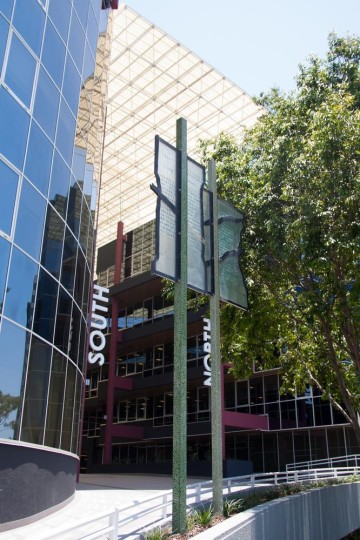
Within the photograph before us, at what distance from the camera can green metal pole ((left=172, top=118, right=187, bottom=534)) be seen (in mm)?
8746

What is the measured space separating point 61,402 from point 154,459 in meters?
27.4

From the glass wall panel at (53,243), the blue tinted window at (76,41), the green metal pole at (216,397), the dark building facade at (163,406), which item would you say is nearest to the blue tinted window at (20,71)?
the glass wall panel at (53,243)

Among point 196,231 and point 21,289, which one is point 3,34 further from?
point 196,231

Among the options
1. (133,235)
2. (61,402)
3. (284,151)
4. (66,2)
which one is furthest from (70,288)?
(133,235)

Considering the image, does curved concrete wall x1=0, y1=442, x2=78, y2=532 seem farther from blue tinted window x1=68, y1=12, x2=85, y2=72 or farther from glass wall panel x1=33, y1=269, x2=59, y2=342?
blue tinted window x1=68, y1=12, x2=85, y2=72

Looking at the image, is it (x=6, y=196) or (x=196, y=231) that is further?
(x=6, y=196)

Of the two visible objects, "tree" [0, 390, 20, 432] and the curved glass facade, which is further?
the curved glass facade

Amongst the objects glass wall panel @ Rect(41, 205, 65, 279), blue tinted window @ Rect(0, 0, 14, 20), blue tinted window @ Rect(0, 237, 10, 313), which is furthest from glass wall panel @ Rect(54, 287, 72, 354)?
blue tinted window @ Rect(0, 0, 14, 20)

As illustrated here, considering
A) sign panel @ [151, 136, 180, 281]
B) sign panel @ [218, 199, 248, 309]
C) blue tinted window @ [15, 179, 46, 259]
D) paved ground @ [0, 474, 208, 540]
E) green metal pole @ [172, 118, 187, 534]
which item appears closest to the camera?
green metal pole @ [172, 118, 187, 534]

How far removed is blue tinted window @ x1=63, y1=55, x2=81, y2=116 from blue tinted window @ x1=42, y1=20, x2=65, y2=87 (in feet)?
1.35

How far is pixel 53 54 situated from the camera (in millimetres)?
16625

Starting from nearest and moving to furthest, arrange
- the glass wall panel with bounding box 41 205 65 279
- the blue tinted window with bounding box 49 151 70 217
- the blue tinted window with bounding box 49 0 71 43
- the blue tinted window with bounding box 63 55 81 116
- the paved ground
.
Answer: the paved ground < the glass wall panel with bounding box 41 205 65 279 < the blue tinted window with bounding box 49 151 70 217 < the blue tinted window with bounding box 49 0 71 43 < the blue tinted window with bounding box 63 55 81 116

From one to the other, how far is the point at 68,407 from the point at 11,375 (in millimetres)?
4408

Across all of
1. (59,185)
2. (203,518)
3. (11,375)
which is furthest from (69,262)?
(203,518)
